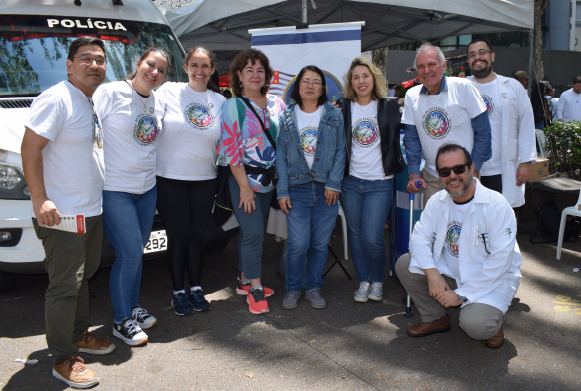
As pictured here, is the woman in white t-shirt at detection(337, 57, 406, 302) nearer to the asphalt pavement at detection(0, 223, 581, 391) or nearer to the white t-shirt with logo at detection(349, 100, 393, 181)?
the white t-shirt with logo at detection(349, 100, 393, 181)

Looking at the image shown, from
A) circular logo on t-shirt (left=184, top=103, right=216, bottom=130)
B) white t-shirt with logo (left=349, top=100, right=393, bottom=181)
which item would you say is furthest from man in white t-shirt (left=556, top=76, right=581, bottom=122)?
circular logo on t-shirt (left=184, top=103, right=216, bottom=130)

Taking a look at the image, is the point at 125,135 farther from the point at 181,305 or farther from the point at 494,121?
the point at 494,121

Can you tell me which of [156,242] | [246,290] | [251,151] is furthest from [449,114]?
[156,242]

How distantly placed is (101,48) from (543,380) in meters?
3.21

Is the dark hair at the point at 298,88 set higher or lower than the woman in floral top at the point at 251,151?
higher

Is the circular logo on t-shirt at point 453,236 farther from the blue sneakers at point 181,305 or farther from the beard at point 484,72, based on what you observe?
the blue sneakers at point 181,305

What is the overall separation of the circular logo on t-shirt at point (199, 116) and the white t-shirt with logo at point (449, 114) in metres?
1.59

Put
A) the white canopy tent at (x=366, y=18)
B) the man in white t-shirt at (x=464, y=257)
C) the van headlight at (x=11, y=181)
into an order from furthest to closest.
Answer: the white canopy tent at (x=366, y=18), the van headlight at (x=11, y=181), the man in white t-shirt at (x=464, y=257)

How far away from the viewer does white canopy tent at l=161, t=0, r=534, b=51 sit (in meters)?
5.63

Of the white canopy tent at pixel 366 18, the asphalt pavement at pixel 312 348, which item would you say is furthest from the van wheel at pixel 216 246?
the white canopy tent at pixel 366 18

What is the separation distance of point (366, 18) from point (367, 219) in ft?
18.1

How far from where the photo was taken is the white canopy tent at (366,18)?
18.5ft

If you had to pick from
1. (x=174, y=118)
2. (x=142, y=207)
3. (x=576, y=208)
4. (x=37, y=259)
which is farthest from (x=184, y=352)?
(x=576, y=208)

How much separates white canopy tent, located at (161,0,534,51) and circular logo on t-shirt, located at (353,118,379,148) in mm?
2371
